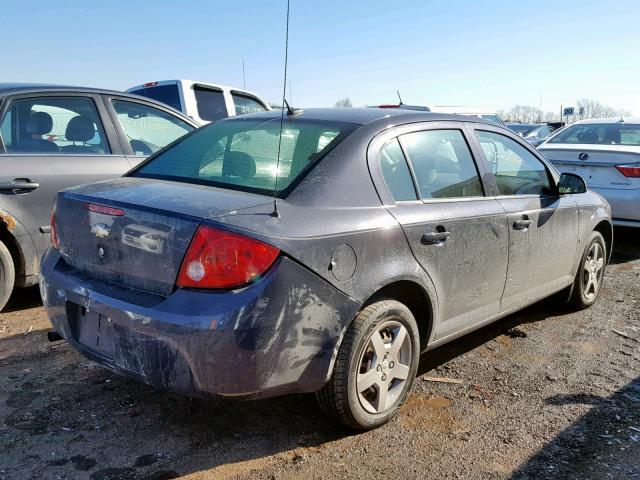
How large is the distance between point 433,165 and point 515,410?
4.86ft

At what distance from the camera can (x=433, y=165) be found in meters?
3.50

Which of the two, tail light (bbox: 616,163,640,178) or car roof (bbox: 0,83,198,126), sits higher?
car roof (bbox: 0,83,198,126)

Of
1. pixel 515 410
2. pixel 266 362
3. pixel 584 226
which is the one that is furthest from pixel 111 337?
pixel 584 226

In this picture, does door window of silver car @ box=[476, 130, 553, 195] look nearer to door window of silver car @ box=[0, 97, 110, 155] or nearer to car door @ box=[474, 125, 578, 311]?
car door @ box=[474, 125, 578, 311]

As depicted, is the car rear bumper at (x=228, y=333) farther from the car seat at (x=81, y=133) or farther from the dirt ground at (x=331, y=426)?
the car seat at (x=81, y=133)

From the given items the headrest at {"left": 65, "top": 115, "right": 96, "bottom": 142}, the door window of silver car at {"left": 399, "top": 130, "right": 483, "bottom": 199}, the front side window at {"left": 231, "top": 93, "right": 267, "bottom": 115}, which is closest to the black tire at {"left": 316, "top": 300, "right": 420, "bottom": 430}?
the door window of silver car at {"left": 399, "top": 130, "right": 483, "bottom": 199}

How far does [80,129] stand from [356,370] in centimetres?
346

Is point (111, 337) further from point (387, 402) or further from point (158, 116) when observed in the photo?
point (158, 116)

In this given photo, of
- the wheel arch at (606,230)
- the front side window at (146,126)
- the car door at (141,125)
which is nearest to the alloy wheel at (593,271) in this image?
the wheel arch at (606,230)

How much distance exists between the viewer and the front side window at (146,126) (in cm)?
532

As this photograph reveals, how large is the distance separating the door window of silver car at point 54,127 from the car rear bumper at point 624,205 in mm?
5785

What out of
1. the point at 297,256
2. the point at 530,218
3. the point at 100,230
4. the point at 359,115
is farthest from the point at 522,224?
the point at 100,230

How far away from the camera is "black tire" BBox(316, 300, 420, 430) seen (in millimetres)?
2822

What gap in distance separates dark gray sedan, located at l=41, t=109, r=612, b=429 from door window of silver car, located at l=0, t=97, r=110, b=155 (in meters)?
1.64
